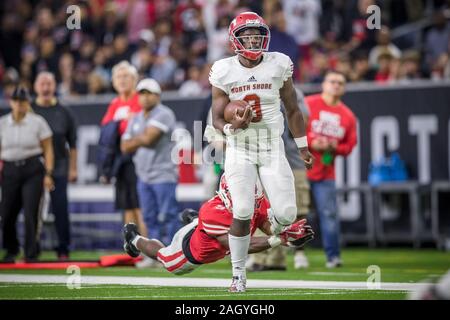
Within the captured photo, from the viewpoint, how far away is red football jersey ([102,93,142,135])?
13195mm

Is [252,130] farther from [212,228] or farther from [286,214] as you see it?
[212,228]

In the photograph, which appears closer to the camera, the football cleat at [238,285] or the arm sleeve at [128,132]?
the football cleat at [238,285]

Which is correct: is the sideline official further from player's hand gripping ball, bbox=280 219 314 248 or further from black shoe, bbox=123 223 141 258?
player's hand gripping ball, bbox=280 219 314 248

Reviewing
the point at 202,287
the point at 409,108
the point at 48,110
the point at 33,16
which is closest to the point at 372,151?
the point at 409,108

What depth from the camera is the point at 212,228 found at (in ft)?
29.5

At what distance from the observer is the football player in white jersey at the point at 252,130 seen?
8.52 meters

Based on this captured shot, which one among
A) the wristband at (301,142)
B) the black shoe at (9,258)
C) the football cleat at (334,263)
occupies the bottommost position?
the football cleat at (334,263)

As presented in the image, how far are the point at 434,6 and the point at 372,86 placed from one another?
4.31 m

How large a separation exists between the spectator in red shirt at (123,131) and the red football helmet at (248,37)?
461 centimetres

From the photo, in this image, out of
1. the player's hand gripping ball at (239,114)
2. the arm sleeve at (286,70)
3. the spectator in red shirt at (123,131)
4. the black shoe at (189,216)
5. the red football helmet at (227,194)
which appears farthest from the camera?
the spectator in red shirt at (123,131)

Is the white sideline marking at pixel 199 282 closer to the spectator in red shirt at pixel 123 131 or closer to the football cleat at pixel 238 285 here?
the football cleat at pixel 238 285

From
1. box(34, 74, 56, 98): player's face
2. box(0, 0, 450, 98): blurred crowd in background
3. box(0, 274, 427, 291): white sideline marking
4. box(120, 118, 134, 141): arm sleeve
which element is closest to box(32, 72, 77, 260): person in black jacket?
box(34, 74, 56, 98): player's face

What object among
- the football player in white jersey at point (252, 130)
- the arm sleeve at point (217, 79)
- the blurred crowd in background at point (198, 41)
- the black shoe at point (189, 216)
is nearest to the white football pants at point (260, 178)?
the football player in white jersey at point (252, 130)

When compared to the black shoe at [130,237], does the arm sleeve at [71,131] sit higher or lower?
higher
